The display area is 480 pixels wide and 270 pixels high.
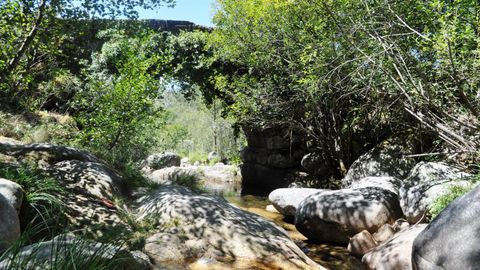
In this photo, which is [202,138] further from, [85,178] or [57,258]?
[57,258]

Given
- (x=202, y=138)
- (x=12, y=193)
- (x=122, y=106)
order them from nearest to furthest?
(x=12, y=193)
(x=122, y=106)
(x=202, y=138)

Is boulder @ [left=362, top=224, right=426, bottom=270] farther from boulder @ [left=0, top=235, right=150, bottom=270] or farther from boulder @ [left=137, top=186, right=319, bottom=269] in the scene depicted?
boulder @ [left=0, top=235, right=150, bottom=270]

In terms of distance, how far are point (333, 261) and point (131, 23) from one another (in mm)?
5174

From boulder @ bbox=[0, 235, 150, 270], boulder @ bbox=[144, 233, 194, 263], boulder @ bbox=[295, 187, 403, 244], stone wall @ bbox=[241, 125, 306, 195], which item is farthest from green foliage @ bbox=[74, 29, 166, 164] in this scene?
boulder @ bbox=[0, 235, 150, 270]

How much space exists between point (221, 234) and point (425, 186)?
3.38 metres

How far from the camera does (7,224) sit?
10.2 ft

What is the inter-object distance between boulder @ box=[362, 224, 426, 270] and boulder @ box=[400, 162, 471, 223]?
0.40 meters

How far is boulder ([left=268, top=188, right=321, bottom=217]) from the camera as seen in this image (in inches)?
334

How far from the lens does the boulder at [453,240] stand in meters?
2.86

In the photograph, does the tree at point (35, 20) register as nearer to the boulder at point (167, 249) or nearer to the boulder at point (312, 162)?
the boulder at point (167, 249)

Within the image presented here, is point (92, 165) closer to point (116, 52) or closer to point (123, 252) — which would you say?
point (123, 252)

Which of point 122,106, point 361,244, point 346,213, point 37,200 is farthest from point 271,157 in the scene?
point 37,200

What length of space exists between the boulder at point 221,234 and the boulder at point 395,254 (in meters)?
0.78

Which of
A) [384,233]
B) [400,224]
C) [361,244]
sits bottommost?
[361,244]
